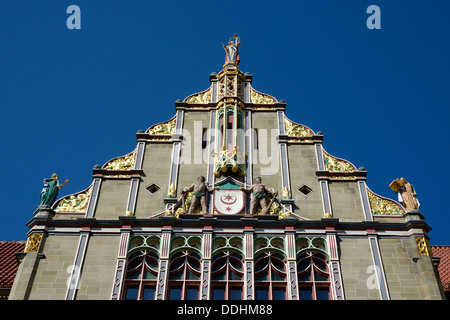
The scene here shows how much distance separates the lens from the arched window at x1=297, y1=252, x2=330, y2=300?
70.3 feet

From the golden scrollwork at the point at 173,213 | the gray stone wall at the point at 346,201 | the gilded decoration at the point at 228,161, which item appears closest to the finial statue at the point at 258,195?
the gilded decoration at the point at 228,161

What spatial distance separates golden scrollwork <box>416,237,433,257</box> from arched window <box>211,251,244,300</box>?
6043 mm

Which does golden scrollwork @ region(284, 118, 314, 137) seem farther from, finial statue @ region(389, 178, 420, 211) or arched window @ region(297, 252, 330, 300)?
arched window @ region(297, 252, 330, 300)

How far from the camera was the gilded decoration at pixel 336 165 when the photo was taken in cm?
2491

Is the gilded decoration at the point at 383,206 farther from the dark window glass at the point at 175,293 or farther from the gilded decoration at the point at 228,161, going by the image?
the dark window glass at the point at 175,293

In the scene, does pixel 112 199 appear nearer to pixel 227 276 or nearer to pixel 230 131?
pixel 227 276

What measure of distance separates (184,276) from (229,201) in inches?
134

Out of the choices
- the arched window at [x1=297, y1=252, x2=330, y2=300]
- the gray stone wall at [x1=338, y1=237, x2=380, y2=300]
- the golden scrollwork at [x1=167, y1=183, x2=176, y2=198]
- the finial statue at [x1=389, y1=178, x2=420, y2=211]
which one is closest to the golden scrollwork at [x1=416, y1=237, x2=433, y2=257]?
the finial statue at [x1=389, y1=178, x2=420, y2=211]

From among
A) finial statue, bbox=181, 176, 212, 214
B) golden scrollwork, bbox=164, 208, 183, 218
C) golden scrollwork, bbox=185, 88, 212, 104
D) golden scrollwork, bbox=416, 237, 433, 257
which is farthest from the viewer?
golden scrollwork, bbox=185, 88, 212, 104

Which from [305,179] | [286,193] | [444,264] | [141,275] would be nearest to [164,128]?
[286,193]

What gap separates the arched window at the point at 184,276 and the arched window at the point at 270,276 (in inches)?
77.5

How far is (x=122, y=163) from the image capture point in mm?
25156
